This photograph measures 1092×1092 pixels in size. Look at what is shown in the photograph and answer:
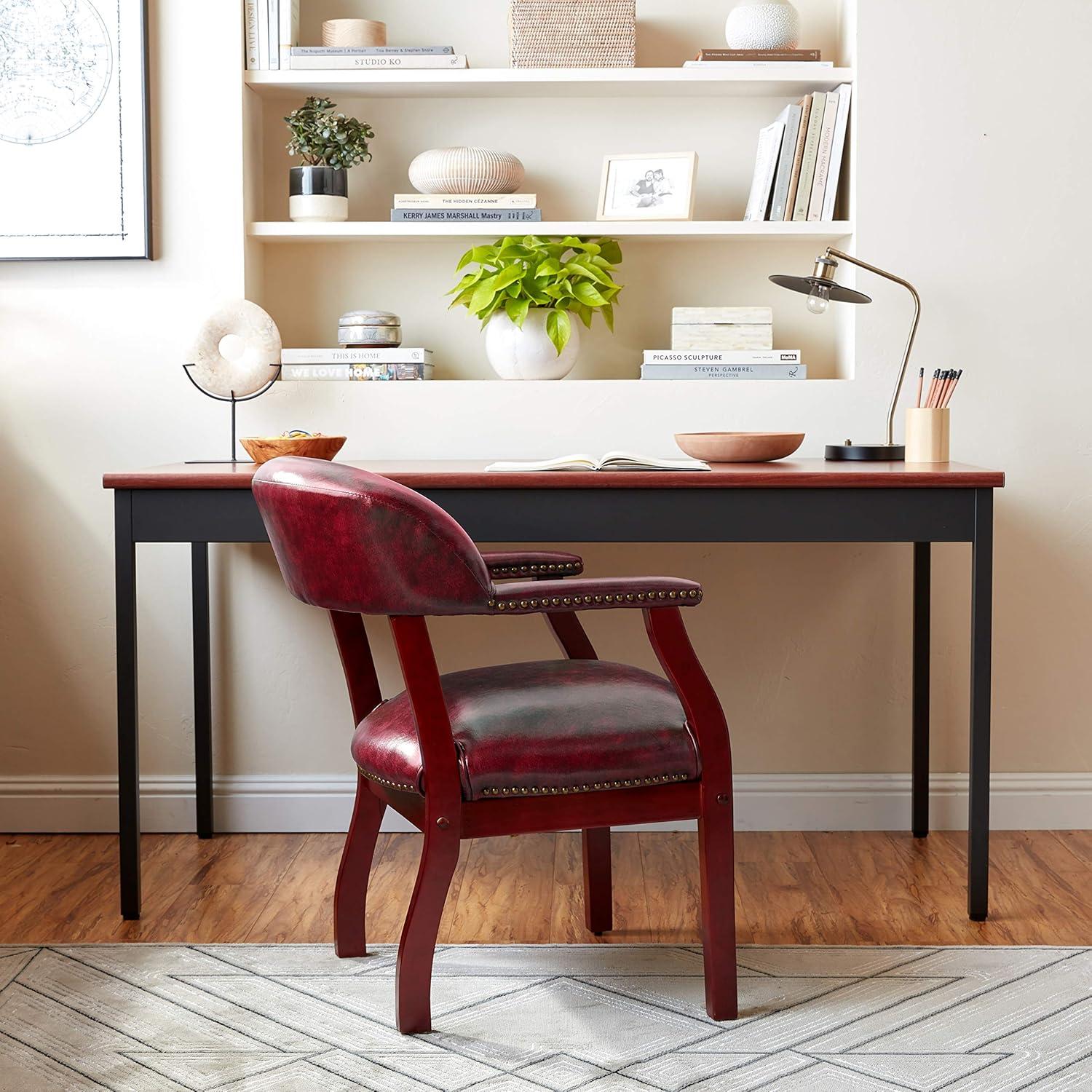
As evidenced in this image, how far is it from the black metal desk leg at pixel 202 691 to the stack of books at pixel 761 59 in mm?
1478

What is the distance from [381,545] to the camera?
1.56 m

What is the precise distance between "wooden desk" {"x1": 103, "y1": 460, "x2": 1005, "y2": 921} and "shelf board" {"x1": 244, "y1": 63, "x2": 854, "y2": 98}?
960mm

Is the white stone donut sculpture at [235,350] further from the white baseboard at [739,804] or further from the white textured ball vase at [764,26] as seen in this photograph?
the white textured ball vase at [764,26]

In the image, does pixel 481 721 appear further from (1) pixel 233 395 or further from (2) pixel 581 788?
(1) pixel 233 395

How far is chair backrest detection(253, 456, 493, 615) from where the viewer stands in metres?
1.55

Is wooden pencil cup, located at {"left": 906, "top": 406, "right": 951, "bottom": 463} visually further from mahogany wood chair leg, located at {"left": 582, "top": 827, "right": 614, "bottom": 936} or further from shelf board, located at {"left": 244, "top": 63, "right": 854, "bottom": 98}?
mahogany wood chair leg, located at {"left": 582, "top": 827, "right": 614, "bottom": 936}

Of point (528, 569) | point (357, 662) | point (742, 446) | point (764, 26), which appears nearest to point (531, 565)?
point (528, 569)

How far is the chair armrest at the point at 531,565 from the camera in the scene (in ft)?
6.80

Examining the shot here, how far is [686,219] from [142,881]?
1745mm

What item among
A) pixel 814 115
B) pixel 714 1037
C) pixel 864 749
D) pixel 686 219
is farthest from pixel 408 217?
pixel 714 1037

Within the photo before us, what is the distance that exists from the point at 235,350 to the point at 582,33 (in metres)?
1.00

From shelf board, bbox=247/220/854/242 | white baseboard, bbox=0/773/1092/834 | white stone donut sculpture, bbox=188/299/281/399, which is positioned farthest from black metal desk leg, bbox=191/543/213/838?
shelf board, bbox=247/220/854/242

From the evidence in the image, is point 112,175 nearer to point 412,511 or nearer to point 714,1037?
point 412,511

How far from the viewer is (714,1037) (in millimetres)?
1718
